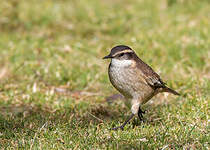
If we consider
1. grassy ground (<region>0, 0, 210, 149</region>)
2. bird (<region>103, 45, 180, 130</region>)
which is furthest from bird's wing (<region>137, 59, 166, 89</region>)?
grassy ground (<region>0, 0, 210, 149</region>)

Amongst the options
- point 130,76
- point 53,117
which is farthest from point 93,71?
point 130,76

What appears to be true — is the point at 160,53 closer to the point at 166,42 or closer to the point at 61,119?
the point at 166,42

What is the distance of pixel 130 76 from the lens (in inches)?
223

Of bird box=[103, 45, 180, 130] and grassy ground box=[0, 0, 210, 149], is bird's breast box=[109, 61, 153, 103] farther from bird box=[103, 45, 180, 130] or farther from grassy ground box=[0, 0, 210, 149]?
grassy ground box=[0, 0, 210, 149]

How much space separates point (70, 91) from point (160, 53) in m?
2.24

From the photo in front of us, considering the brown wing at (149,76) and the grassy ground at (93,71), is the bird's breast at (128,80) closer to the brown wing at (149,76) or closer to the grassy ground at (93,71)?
the brown wing at (149,76)

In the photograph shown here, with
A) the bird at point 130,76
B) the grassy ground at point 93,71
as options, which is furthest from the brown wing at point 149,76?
the grassy ground at point 93,71

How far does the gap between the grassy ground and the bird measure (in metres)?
0.35

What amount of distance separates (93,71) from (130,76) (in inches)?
115

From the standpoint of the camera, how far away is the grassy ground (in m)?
5.14

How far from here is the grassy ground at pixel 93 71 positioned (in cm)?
514

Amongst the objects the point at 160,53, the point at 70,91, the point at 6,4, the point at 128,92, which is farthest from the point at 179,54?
the point at 6,4

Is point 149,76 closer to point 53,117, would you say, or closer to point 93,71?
point 53,117

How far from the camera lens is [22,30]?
37.0 feet
